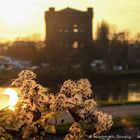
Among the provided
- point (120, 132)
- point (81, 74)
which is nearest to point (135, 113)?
point (120, 132)

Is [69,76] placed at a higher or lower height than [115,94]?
higher

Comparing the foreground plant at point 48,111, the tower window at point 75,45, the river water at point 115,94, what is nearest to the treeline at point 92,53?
the tower window at point 75,45

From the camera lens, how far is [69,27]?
261 feet

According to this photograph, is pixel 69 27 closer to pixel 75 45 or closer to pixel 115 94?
pixel 75 45

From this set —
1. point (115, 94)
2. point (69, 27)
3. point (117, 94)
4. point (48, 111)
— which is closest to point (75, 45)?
point (69, 27)

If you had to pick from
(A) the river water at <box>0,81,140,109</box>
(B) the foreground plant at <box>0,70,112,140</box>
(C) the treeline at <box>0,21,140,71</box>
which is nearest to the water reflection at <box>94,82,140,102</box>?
(A) the river water at <box>0,81,140,109</box>

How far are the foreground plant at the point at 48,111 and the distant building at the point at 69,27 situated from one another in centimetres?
7561

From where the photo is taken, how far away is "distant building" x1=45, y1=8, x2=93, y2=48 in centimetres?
7956

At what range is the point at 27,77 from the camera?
3.42m

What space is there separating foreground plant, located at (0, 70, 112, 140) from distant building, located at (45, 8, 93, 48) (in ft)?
248

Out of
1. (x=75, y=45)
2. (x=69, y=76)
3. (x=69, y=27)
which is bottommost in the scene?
(x=69, y=76)

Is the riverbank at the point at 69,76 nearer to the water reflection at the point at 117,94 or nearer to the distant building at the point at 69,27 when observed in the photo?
the water reflection at the point at 117,94

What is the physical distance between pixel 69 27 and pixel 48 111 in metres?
76.5

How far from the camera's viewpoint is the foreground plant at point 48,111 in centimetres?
329
